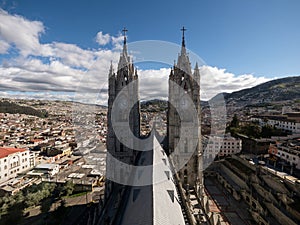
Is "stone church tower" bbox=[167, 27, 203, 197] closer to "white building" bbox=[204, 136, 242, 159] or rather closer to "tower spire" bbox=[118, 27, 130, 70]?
"tower spire" bbox=[118, 27, 130, 70]

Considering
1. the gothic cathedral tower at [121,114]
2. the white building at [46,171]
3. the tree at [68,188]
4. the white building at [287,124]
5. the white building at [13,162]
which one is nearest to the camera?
the gothic cathedral tower at [121,114]

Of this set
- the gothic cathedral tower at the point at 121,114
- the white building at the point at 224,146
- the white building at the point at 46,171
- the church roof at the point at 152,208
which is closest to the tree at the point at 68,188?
the white building at the point at 46,171

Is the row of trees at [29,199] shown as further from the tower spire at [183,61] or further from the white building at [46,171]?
the tower spire at [183,61]

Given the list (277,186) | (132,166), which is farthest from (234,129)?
(132,166)

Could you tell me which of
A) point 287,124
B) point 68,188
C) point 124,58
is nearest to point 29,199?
point 68,188

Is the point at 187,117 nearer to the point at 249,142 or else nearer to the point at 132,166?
the point at 132,166

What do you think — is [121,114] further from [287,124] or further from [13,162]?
[287,124]
